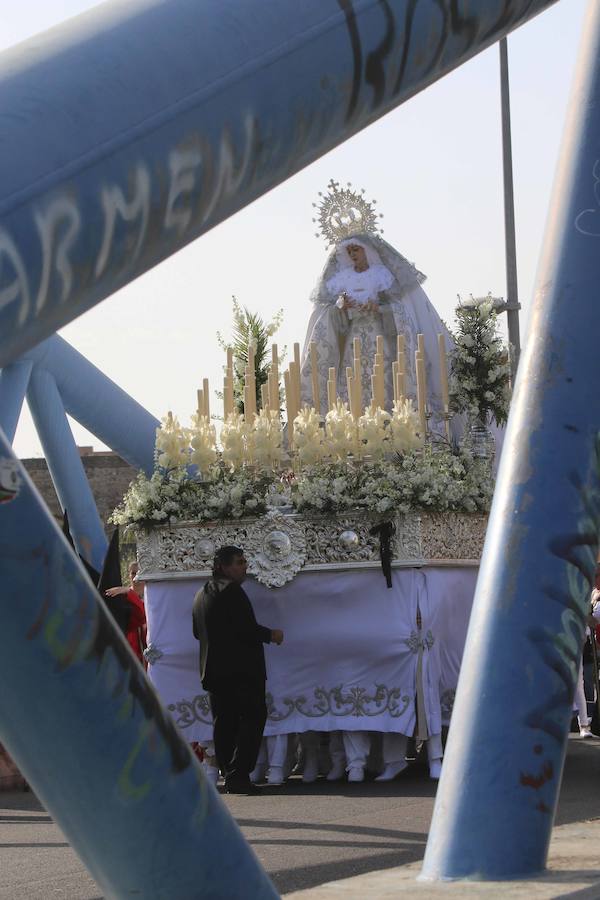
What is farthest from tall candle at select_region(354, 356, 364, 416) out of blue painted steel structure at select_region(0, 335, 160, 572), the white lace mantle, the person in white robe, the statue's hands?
blue painted steel structure at select_region(0, 335, 160, 572)

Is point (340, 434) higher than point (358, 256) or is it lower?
lower

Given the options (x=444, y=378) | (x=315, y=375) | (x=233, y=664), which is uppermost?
(x=315, y=375)

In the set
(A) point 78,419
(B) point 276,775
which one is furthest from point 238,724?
(A) point 78,419

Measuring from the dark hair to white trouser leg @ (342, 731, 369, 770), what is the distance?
146cm

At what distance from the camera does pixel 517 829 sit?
5223 mm

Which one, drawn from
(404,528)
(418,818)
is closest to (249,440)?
(404,528)

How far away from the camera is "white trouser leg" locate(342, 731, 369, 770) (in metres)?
10.8

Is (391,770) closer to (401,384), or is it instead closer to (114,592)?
(114,592)

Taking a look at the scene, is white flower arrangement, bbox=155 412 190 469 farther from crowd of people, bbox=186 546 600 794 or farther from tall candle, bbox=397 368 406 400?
tall candle, bbox=397 368 406 400

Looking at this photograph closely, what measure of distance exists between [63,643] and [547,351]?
2843 millimetres

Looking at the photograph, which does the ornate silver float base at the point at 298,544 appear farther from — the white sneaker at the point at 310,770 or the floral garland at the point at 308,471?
the white sneaker at the point at 310,770

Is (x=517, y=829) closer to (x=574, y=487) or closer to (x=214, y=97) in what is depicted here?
(x=574, y=487)

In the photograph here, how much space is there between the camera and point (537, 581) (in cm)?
538

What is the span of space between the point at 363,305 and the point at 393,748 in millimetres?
4015
